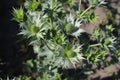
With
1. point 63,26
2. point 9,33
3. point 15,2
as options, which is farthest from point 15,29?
point 63,26

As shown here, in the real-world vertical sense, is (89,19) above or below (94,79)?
above

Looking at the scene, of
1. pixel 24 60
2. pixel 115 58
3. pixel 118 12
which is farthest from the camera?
pixel 118 12

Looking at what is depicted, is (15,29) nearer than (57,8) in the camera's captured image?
No

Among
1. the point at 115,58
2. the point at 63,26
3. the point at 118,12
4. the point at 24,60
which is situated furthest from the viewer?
the point at 118,12

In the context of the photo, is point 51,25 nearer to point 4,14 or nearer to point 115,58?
point 115,58

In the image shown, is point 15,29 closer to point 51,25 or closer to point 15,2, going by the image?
point 15,2

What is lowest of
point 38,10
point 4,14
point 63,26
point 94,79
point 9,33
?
point 94,79

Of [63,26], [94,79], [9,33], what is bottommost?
[94,79]

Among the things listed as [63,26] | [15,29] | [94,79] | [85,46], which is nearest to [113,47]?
[85,46]

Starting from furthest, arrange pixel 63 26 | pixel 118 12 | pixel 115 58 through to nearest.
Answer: pixel 118 12 < pixel 115 58 < pixel 63 26
